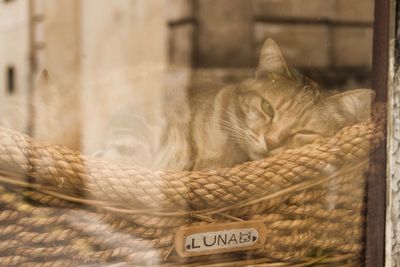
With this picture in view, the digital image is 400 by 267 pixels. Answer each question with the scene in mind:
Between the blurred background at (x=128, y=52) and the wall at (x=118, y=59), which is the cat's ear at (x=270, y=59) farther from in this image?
the wall at (x=118, y=59)

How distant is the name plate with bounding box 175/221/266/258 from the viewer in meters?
1.65

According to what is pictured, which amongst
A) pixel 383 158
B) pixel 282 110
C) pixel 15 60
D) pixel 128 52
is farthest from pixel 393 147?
pixel 15 60

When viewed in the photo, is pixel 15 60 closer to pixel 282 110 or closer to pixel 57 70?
pixel 57 70

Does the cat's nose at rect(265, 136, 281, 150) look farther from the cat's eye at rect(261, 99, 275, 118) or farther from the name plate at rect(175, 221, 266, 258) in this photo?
the name plate at rect(175, 221, 266, 258)

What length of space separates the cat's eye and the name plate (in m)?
0.33

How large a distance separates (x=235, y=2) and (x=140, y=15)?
0.95 feet

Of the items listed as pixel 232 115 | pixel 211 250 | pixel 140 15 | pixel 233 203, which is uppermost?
pixel 140 15

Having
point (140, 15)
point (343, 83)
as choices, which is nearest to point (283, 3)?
point (343, 83)

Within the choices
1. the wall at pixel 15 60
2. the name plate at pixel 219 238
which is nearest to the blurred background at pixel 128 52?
the wall at pixel 15 60

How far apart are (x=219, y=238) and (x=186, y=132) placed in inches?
12.7

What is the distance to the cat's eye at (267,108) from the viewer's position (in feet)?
5.73

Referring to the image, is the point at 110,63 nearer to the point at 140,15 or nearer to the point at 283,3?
the point at 140,15

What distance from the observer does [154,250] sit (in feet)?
5.32

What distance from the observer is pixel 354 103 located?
185cm
